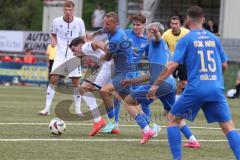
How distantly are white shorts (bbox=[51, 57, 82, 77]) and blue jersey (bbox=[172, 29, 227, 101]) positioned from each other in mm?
7163

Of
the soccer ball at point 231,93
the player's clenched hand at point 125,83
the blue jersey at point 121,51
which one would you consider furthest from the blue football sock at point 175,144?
the soccer ball at point 231,93

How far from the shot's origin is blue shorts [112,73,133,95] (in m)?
13.1

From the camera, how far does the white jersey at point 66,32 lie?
16.8 metres

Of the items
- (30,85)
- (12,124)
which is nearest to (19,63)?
(30,85)

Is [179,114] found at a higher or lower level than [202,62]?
lower

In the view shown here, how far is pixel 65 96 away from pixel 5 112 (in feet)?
28.3

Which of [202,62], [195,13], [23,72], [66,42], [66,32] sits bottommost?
[23,72]

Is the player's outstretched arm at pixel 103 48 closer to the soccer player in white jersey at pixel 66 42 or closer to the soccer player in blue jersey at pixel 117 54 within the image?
the soccer player in blue jersey at pixel 117 54

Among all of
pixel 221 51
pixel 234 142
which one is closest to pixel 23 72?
pixel 221 51

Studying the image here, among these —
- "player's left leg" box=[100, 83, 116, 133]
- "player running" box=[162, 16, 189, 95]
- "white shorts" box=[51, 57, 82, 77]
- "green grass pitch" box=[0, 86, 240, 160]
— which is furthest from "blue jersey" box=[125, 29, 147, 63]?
"white shorts" box=[51, 57, 82, 77]

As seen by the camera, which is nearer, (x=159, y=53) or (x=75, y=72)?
(x=159, y=53)

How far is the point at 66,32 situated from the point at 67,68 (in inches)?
30.2

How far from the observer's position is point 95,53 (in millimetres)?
13945

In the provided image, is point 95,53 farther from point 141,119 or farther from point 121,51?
point 141,119
